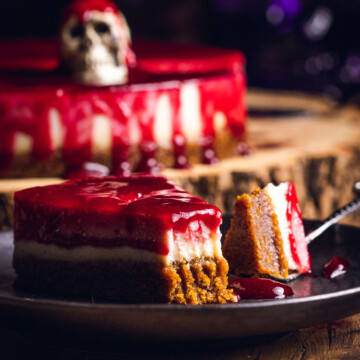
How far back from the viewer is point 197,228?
4.87 ft

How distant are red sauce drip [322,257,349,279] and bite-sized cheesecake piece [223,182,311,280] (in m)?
0.05

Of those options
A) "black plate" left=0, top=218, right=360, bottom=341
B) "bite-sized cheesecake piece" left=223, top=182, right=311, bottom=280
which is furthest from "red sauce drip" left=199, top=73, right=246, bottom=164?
"black plate" left=0, top=218, right=360, bottom=341

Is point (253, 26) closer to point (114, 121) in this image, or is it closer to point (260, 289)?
point (114, 121)

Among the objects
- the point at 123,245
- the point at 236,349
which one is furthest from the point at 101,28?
the point at 236,349

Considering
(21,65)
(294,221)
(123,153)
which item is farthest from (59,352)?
(21,65)

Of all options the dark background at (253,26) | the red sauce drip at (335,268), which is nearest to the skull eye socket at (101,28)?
the red sauce drip at (335,268)

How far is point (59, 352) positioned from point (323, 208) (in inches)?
66.6

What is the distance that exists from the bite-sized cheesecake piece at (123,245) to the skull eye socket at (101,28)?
100 centimetres

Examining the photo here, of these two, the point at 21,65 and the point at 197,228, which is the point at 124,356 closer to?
the point at 197,228

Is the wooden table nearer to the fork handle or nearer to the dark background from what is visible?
the fork handle

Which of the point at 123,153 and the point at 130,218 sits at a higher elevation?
the point at 123,153

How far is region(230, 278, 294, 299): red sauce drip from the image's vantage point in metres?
1.47

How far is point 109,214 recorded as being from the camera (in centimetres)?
149

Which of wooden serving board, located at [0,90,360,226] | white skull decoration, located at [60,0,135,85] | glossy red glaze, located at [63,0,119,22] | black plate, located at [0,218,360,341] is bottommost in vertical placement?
black plate, located at [0,218,360,341]
